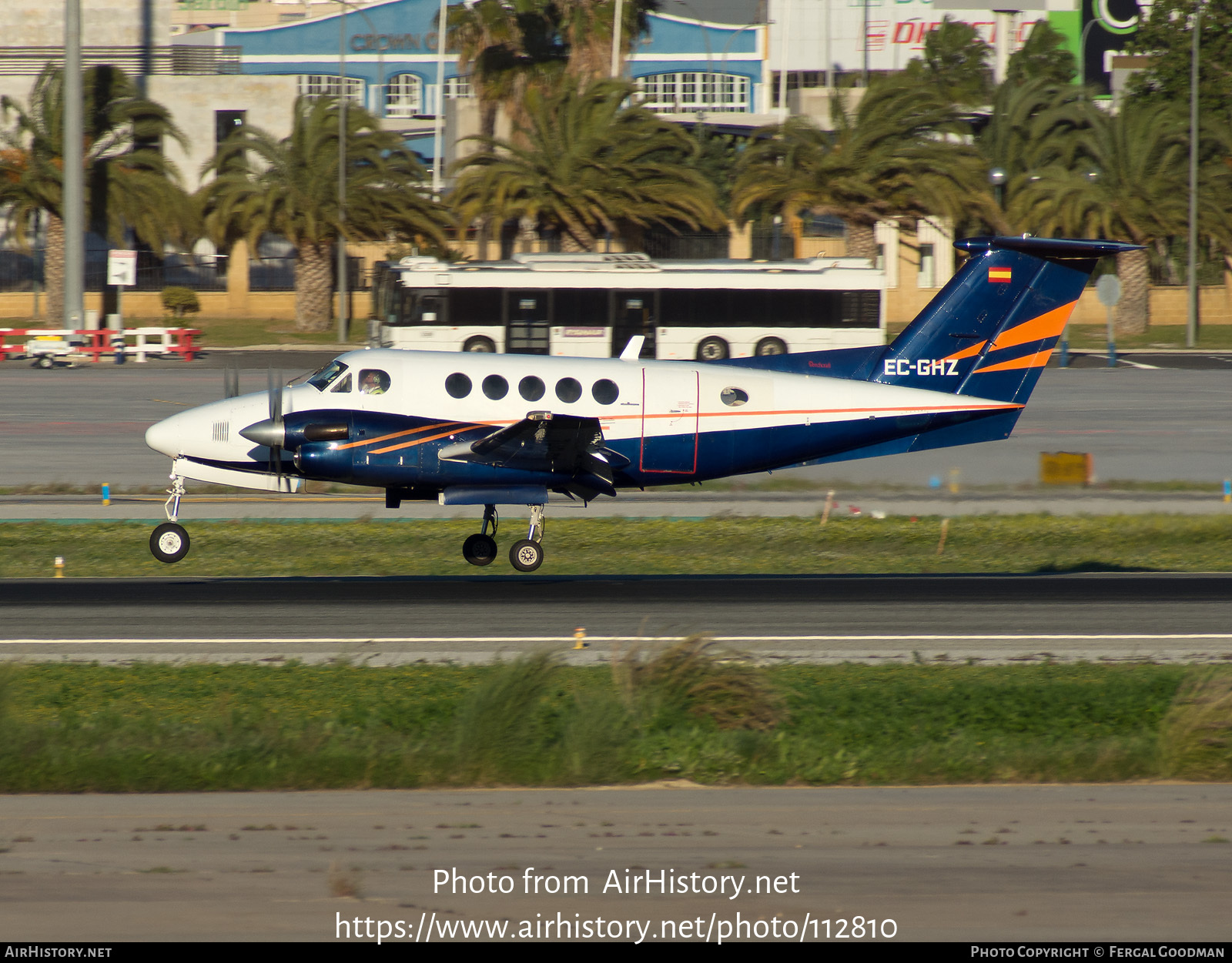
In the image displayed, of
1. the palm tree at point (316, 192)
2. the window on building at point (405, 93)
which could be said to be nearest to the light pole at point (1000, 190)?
the palm tree at point (316, 192)

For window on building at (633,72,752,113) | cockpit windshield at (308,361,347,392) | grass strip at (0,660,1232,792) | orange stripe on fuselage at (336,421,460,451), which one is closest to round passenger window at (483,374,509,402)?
orange stripe on fuselage at (336,421,460,451)

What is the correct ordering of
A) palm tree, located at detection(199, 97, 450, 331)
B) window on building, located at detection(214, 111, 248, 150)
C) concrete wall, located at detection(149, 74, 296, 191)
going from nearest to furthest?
palm tree, located at detection(199, 97, 450, 331)
concrete wall, located at detection(149, 74, 296, 191)
window on building, located at detection(214, 111, 248, 150)

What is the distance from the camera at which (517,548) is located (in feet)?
71.2

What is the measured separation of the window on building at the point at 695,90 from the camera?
102312 millimetres

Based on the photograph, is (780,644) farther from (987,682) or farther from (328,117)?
(328,117)

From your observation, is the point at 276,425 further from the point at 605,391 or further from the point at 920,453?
the point at 920,453

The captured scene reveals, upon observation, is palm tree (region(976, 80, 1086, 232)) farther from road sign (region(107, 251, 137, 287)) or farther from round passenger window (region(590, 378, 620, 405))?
round passenger window (region(590, 378, 620, 405))

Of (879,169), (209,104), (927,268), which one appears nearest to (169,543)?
(879,169)

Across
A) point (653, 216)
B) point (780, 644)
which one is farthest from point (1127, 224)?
point (780, 644)

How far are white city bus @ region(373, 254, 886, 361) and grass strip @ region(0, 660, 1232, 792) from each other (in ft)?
118

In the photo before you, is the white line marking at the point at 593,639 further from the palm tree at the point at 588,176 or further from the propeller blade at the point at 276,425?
the palm tree at the point at 588,176

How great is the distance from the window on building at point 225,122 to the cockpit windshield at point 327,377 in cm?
5485

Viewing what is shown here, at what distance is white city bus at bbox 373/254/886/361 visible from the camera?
50.9 metres

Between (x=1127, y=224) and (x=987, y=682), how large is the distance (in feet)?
189
